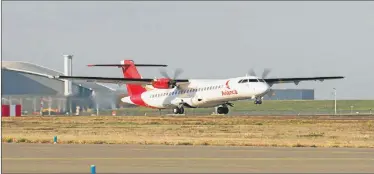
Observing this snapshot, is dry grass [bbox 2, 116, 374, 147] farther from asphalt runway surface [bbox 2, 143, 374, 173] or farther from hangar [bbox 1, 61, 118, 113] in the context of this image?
hangar [bbox 1, 61, 118, 113]

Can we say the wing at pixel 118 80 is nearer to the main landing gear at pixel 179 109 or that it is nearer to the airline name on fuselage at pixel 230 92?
the main landing gear at pixel 179 109

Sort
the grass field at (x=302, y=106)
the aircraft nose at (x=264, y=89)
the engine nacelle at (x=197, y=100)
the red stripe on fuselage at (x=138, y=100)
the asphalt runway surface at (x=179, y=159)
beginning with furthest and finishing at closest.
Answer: the grass field at (x=302, y=106)
the red stripe on fuselage at (x=138, y=100)
the engine nacelle at (x=197, y=100)
the aircraft nose at (x=264, y=89)
the asphalt runway surface at (x=179, y=159)

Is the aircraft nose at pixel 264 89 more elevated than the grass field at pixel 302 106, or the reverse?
the aircraft nose at pixel 264 89

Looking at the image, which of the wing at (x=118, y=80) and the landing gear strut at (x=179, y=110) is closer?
the wing at (x=118, y=80)

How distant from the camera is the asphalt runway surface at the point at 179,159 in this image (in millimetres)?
20314

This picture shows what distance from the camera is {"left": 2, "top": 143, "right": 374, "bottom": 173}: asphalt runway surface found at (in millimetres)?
20314

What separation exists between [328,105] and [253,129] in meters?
63.0

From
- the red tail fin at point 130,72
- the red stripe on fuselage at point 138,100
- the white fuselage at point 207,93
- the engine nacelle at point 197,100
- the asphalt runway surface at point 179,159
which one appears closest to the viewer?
the asphalt runway surface at point 179,159

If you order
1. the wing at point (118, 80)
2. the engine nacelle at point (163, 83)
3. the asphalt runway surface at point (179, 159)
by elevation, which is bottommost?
the asphalt runway surface at point (179, 159)

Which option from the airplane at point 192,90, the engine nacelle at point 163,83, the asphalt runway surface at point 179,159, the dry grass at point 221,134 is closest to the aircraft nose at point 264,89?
the airplane at point 192,90

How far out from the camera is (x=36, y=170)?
19578 millimetres

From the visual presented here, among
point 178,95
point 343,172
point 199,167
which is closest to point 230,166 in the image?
point 199,167

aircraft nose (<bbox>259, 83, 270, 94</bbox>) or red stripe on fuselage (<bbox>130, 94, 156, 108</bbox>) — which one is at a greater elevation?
aircraft nose (<bbox>259, 83, 270, 94</bbox>)

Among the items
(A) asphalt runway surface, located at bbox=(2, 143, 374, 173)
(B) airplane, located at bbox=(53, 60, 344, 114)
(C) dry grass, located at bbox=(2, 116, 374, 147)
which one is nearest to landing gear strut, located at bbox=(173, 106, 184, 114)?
(B) airplane, located at bbox=(53, 60, 344, 114)
